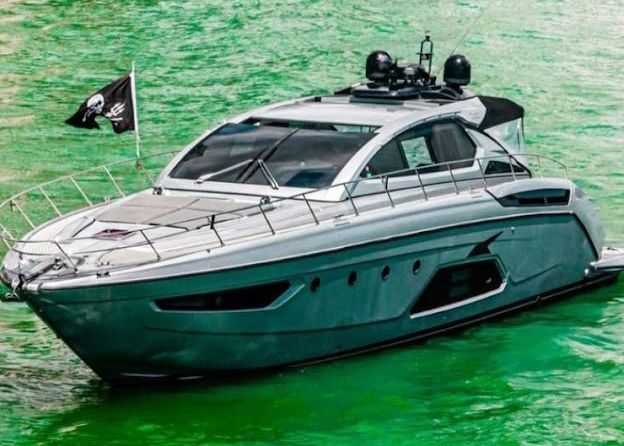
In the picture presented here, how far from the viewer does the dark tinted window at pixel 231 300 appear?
35.6 ft

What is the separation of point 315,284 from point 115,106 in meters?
2.44

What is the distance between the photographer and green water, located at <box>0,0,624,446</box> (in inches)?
429

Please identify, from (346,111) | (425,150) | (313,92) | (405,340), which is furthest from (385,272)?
(313,92)

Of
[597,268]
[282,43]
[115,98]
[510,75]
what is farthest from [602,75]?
[115,98]

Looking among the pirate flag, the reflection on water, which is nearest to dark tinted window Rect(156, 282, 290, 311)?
the reflection on water

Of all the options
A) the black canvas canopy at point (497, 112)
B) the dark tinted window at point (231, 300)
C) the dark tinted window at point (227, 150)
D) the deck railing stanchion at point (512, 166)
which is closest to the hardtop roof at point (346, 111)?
the dark tinted window at point (227, 150)

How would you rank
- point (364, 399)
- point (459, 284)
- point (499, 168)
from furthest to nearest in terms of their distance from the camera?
point (499, 168) → point (459, 284) → point (364, 399)

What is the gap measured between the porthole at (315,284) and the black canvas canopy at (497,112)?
2.87 meters

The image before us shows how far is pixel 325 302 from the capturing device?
11.5m

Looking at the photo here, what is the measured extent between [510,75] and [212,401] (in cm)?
1524

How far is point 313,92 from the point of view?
2434cm

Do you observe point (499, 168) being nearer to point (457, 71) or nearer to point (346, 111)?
point (457, 71)

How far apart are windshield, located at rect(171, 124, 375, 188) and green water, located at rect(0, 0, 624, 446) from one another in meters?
1.56

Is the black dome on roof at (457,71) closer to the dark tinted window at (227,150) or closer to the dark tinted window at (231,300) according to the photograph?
the dark tinted window at (227,150)
